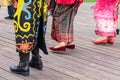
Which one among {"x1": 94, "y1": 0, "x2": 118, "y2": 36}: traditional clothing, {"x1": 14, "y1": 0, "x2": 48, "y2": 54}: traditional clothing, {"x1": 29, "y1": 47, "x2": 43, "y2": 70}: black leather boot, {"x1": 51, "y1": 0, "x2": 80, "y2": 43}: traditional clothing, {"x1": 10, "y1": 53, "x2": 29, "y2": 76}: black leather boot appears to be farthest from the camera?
{"x1": 94, "y1": 0, "x2": 118, "y2": 36}: traditional clothing

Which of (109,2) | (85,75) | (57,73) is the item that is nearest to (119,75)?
(85,75)

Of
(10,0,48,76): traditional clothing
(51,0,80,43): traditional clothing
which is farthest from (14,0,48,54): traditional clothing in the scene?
(51,0,80,43): traditional clothing

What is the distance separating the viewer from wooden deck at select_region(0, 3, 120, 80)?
3.07m

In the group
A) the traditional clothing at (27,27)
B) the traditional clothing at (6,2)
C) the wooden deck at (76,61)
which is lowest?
the wooden deck at (76,61)

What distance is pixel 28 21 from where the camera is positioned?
2857 millimetres

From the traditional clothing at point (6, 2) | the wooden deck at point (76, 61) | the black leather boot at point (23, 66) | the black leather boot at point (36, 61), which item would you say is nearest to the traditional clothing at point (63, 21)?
the wooden deck at point (76, 61)

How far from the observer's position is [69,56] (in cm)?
372

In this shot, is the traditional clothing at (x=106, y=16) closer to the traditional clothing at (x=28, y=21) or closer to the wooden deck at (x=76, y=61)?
the wooden deck at (x=76, y=61)

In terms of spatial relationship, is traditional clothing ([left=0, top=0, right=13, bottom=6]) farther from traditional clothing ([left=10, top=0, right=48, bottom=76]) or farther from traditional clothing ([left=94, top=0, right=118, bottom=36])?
traditional clothing ([left=94, top=0, right=118, bottom=36])

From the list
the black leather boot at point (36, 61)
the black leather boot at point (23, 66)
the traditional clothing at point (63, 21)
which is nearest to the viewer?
the black leather boot at point (23, 66)

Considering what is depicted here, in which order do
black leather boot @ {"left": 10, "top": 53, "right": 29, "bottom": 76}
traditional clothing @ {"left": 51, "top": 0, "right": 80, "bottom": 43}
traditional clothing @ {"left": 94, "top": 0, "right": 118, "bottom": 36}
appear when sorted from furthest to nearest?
traditional clothing @ {"left": 94, "top": 0, "right": 118, "bottom": 36}
traditional clothing @ {"left": 51, "top": 0, "right": 80, "bottom": 43}
black leather boot @ {"left": 10, "top": 53, "right": 29, "bottom": 76}

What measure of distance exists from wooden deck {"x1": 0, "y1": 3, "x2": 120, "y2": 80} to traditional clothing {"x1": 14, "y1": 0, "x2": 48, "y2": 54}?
1.09ft

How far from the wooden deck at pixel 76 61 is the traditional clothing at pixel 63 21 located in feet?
0.68

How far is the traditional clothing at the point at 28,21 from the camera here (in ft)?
9.27
